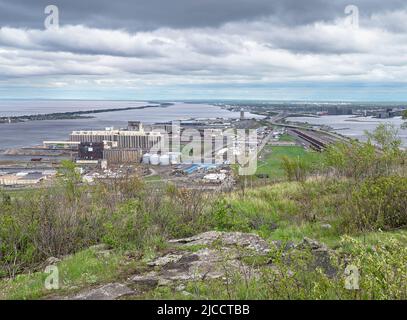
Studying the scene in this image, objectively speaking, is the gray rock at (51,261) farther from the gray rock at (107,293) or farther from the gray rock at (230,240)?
the gray rock at (230,240)

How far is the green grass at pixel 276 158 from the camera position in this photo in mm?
21691

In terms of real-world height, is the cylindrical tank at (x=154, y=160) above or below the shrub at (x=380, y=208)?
below

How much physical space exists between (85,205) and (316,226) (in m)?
4.77

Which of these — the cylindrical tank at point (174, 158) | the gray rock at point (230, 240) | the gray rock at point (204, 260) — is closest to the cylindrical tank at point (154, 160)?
the cylindrical tank at point (174, 158)

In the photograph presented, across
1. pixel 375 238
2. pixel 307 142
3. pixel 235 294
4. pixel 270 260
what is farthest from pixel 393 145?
pixel 307 142

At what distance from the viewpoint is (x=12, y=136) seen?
65.2m

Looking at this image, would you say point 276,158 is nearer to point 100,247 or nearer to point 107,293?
point 100,247

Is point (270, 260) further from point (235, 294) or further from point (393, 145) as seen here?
point (393, 145)

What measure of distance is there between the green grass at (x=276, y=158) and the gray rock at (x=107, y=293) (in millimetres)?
14625

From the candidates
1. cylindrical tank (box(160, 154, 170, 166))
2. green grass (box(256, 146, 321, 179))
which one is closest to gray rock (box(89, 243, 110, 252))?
green grass (box(256, 146, 321, 179))

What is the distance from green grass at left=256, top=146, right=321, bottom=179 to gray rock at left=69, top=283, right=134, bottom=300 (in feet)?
48.0

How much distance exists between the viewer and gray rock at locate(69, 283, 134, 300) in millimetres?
4418

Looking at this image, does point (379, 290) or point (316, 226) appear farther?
point (316, 226)

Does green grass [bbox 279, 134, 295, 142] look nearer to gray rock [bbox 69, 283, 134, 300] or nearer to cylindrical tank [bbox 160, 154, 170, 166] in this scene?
cylindrical tank [bbox 160, 154, 170, 166]
